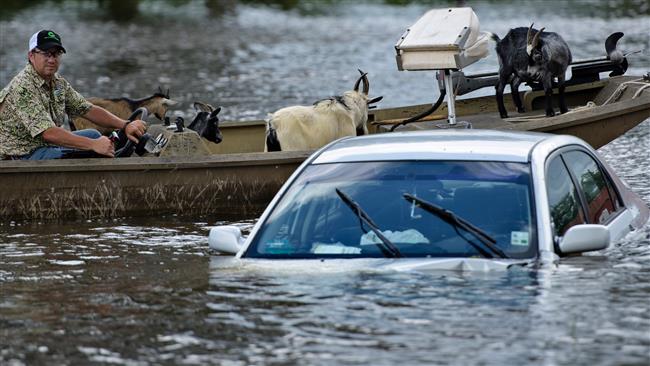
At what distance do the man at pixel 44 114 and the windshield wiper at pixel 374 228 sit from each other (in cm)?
572

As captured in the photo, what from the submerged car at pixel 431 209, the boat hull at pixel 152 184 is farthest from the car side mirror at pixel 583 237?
the boat hull at pixel 152 184

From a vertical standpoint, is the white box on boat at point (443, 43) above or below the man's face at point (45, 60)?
above

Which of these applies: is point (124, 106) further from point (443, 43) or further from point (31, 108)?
point (443, 43)

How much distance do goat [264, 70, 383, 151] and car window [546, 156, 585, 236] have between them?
255 inches

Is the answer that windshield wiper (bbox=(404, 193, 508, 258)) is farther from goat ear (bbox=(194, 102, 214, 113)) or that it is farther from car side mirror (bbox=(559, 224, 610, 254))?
goat ear (bbox=(194, 102, 214, 113))

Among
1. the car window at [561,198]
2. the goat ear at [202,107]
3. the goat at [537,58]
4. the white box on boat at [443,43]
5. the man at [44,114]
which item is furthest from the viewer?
the goat at [537,58]

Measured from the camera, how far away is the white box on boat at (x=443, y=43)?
1552cm

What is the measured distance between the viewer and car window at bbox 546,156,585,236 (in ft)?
29.6

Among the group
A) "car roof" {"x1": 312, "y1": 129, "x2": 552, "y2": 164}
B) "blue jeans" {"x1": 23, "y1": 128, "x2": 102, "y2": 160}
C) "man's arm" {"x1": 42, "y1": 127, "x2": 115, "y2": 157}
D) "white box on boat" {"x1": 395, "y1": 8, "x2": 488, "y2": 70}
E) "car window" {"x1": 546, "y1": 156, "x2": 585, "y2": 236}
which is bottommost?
"car window" {"x1": 546, "y1": 156, "x2": 585, "y2": 236}

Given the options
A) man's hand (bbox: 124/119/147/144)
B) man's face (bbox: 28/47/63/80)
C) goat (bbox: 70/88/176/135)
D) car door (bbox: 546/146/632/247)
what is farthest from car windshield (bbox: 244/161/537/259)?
goat (bbox: 70/88/176/135)

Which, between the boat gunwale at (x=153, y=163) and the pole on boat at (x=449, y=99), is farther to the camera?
the pole on boat at (x=449, y=99)

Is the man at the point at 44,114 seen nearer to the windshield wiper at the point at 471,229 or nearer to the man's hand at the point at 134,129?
the man's hand at the point at 134,129

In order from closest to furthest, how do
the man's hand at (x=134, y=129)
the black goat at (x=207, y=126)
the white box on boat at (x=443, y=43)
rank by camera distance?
1. the man's hand at (x=134, y=129)
2. the white box on boat at (x=443, y=43)
3. the black goat at (x=207, y=126)

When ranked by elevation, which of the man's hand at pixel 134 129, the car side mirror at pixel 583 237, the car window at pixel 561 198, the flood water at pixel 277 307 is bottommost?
the flood water at pixel 277 307
